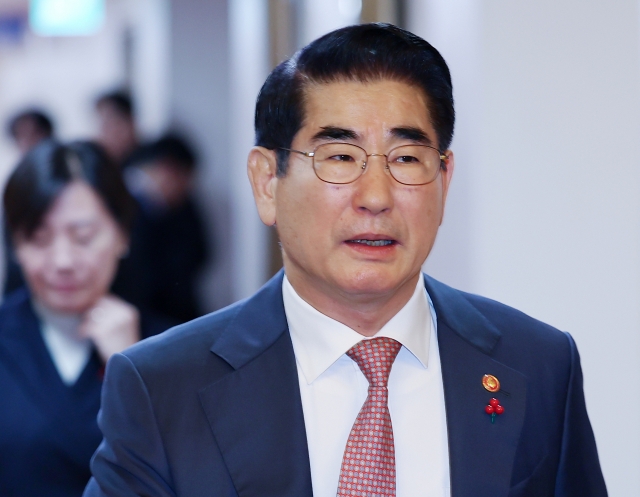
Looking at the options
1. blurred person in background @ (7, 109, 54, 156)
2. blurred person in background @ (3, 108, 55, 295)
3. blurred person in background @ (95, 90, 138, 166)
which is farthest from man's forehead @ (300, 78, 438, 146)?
blurred person in background @ (7, 109, 54, 156)

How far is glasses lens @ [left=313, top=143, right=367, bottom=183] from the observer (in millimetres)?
1438

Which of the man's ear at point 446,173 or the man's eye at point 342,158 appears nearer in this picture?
the man's eye at point 342,158

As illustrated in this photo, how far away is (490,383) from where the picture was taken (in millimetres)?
1501

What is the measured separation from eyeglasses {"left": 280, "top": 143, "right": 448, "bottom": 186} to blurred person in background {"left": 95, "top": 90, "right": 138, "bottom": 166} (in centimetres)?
302

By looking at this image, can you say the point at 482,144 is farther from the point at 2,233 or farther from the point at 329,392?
the point at 2,233

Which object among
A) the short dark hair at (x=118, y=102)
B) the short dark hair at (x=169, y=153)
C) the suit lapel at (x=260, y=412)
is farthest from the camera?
the short dark hair at (x=118, y=102)

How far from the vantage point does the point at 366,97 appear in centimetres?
145

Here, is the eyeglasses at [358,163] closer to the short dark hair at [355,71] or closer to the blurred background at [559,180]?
the short dark hair at [355,71]

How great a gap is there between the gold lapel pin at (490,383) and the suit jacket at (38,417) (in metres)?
1.01

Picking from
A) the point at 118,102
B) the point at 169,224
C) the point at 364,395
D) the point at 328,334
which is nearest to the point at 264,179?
the point at 328,334

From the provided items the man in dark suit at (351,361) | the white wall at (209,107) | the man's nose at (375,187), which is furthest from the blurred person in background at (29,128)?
the man's nose at (375,187)

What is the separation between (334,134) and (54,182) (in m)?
1.16

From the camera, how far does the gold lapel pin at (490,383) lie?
4.91ft

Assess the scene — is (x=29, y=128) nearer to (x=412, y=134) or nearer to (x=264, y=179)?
(x=264, y=179)
